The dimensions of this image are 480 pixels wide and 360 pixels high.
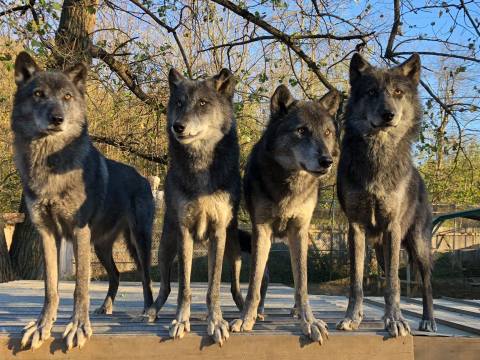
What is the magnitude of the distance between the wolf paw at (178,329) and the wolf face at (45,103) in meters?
1.57

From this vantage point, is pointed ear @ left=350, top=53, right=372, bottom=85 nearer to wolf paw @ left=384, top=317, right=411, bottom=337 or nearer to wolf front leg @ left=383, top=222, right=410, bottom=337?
wolf front leg @ left=383, top=222, right=410, bottom=337

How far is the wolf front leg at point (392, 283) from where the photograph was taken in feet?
12.1

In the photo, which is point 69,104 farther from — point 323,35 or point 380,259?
point 323,35

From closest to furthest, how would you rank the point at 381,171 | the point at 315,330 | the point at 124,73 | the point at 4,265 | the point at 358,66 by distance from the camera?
1. the point at 315,330
2. the point at 381,171
3. the point at 358,66
4. the point at 124,73
5. the point at 4,265

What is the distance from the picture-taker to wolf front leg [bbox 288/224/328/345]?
361 cm

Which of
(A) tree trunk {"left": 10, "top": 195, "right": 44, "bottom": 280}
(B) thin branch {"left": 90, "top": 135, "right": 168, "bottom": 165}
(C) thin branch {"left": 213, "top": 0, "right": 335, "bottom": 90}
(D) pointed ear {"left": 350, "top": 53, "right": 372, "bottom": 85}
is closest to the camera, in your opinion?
(D) pointed ear {"left": 350, "top": 53, "right": 372, "bottom": 85}

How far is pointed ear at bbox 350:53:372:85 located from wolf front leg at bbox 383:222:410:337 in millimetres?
1256

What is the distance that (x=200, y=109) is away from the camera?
152 inches

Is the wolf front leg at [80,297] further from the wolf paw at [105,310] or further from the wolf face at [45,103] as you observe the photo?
the wolf paw at [105,310]

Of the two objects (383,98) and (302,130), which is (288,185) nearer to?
(302,130)

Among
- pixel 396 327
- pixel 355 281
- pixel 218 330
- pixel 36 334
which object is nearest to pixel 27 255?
pixel 36 334

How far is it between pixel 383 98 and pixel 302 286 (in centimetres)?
156

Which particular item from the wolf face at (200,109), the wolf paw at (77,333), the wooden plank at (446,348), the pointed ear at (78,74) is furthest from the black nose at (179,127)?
the wooden plank at (446,348)

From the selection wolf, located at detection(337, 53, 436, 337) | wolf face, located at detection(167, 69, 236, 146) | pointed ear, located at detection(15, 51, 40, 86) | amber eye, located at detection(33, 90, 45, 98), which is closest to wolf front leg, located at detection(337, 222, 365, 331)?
wolf, located at detection(337, 53, 436, 337)
